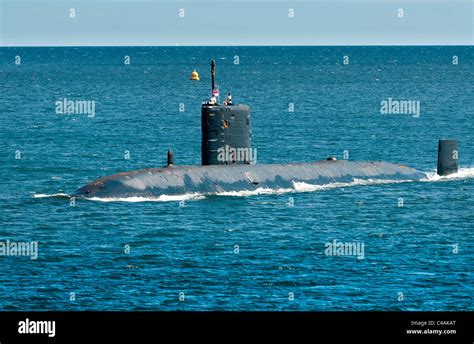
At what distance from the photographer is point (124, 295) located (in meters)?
32.4

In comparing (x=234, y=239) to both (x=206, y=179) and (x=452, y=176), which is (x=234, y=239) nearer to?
(x=206, y=179)

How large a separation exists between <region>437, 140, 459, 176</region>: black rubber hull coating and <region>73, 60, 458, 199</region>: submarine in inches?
361

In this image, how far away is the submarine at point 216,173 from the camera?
49.9 metres

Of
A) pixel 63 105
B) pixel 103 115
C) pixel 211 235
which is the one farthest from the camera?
pixel 63 105

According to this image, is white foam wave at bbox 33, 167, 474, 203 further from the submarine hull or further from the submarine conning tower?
the submarine conning tower

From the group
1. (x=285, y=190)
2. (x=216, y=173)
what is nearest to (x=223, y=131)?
(x=216, y=173)

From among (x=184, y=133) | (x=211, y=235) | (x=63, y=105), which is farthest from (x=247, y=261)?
(x=63, y=105)

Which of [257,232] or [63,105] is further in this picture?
[63,105]

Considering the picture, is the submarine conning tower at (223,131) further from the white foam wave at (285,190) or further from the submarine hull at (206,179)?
the white foam wave at (285,190)

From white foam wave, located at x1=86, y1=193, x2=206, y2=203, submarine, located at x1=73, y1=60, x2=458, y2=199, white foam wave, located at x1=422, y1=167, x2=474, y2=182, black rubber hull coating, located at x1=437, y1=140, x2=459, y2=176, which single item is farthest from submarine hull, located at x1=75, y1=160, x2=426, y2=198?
black rubber hull coating, located at x1=437, y1=140, x2=459, y2=176

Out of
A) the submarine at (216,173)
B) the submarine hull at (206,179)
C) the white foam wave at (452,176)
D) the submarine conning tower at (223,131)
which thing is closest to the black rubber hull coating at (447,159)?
the white foam wave at (452,176)
